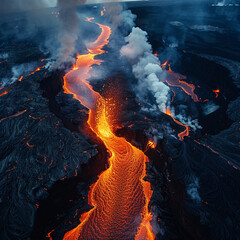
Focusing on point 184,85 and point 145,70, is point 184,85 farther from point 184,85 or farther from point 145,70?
point 145,70

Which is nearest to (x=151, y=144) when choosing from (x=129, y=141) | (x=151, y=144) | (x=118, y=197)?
(x=151, y=144)

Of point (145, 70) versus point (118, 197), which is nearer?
point (118, 197)

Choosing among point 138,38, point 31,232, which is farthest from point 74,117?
point 138,38

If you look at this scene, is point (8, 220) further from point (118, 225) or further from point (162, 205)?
point (162, 205)

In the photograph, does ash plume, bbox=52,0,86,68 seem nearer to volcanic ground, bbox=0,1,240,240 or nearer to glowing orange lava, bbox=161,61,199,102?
volcanic ground, bbox=0,1,240,240

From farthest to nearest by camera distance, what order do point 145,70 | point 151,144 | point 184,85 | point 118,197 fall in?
point 184,85, point 145,70, point 151,144, point 118,197

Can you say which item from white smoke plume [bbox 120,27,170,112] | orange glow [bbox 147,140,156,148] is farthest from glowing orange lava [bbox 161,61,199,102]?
orange glow [bbox 147,140,156,148]
